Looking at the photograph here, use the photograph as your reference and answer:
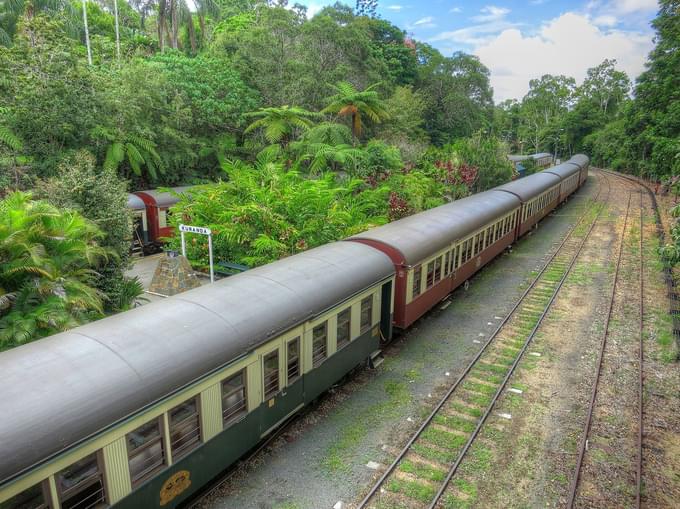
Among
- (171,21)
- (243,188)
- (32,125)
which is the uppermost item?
(171,21)

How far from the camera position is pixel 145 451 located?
588cm

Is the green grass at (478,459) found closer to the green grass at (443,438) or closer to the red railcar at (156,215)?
the green grass at (443,438)

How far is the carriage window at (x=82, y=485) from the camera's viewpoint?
496 centimetres

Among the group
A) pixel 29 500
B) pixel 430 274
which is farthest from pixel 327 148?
pixel 29 500

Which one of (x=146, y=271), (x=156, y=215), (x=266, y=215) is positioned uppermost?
(x=266, y=215)

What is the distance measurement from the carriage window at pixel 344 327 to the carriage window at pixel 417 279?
3163 millimetres

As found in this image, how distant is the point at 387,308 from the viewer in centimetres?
1171

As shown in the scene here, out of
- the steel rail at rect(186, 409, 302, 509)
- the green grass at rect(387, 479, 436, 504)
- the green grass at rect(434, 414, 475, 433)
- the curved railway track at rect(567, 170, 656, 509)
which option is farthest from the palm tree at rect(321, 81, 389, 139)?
the green grass at rect(387, 479, 436, 504)

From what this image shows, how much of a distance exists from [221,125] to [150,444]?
2554 cm

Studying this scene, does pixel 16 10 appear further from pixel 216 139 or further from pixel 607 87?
pixel 607 87

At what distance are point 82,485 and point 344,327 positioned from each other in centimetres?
560

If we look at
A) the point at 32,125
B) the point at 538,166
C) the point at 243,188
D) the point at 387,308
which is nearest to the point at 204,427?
the point at 387,308

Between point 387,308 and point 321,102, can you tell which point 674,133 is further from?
point 387,308

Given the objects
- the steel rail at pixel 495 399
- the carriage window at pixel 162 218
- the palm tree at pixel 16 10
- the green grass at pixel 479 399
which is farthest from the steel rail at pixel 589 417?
the palm tree at pixel 16 10
